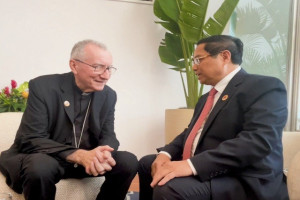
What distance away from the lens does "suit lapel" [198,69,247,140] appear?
1.48 meters

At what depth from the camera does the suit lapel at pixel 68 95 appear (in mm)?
1800

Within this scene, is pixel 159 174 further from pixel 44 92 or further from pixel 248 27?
pixel 248 27

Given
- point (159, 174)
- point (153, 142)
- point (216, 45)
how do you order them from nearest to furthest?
point (159, 174)
point (216, 45)
point (153, 142)

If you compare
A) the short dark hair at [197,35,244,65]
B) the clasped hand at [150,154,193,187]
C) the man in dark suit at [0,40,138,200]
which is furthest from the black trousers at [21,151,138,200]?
the short dark hair at [197,35,244,65]

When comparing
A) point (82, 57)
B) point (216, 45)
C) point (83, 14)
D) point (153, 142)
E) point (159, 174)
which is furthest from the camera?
point (153, 142)

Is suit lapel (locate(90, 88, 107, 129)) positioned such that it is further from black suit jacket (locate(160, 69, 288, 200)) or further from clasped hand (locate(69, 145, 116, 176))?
black suit jacket (locate(160, 69, 288, 200))

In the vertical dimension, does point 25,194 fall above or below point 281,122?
below

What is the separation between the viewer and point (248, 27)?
3.36 m

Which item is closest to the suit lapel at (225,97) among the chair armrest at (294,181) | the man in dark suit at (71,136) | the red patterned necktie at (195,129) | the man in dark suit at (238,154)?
the man in dark suit at (238,154)

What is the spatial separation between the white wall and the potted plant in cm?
30

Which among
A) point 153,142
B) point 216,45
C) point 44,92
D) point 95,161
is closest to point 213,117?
point 216,45

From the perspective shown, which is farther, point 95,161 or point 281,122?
point 95,161

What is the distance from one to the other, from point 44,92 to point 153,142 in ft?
6.22

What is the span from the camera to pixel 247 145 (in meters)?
1.29
